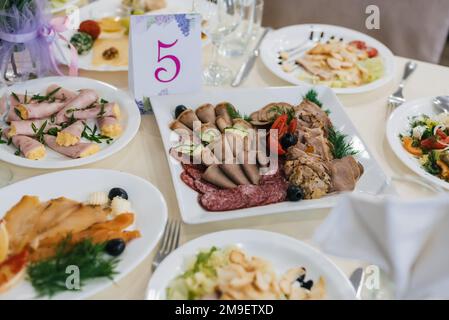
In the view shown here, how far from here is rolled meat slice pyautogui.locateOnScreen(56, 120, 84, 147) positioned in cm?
147

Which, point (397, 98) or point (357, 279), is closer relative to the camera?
point (357, 279)

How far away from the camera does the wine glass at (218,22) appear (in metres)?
1.79

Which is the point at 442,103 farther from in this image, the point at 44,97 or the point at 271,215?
the point at 44,97

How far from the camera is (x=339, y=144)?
1.56 metres

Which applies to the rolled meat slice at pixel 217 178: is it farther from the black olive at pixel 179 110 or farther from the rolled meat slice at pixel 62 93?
the rolled meat slice at pixel 62 93

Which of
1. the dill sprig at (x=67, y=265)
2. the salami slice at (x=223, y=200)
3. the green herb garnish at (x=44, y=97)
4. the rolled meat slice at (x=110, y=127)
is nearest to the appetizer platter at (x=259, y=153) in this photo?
the salami slice at (x=223, y=200)

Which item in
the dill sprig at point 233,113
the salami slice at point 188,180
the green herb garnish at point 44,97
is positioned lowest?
the salami slice at point 188,180

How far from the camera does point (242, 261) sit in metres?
1.11

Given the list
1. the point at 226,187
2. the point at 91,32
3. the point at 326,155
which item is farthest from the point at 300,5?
the point at 226,187

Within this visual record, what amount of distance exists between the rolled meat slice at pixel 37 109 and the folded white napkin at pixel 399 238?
103cm

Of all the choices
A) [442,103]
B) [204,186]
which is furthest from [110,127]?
[442,103]

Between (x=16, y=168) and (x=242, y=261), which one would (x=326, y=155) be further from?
(x=16, y=168)

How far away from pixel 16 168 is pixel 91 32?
834mm

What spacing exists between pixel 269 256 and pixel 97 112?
0.79 m
